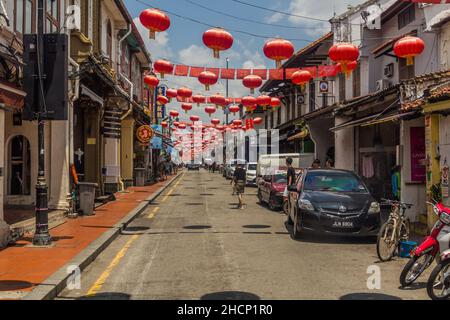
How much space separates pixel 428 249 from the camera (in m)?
7.00

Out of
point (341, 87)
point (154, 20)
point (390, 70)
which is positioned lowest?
point (154, 20)

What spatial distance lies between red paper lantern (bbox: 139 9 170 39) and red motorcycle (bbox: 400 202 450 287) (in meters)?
8.04

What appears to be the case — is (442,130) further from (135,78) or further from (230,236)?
(135,78)

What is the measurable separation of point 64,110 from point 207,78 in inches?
300

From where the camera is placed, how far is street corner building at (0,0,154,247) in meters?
10.7

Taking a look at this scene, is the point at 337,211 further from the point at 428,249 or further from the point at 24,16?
the point at 24,16

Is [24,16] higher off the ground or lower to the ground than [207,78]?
higher

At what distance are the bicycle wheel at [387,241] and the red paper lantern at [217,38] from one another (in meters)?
6.18

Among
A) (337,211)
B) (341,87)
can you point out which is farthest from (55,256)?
(341,87)

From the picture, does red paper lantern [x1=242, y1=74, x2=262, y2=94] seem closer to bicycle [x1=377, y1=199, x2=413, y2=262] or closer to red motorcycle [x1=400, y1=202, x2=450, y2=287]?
bicycle [x1=377, y1=199, x2=413, y2=262]

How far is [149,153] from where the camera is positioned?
39.9 m

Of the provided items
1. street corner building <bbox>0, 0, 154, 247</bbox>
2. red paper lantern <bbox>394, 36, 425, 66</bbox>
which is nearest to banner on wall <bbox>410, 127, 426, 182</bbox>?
red paper lantern <bbox>394, 36, 425, 66</bbox>
